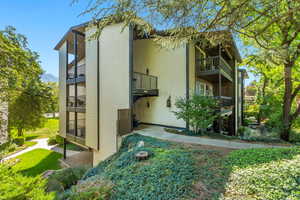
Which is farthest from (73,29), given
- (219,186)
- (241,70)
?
(241,70)

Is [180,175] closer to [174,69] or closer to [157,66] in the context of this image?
[174,69]

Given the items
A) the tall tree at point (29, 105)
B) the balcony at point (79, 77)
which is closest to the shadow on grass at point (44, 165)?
the tall tree at point (29, 105)

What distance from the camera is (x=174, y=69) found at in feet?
32.4

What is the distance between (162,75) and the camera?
1045 cm

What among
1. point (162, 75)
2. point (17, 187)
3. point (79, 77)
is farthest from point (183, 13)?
point (79, 77)

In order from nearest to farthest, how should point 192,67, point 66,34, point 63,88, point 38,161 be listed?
point 192,67 → point 66,34 → point 38,161 → point 63,88

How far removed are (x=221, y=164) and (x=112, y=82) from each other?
729cm

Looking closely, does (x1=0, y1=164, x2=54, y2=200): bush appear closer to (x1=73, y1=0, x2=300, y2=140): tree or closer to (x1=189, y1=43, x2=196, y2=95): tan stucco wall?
(x1=73, y1=0, x2=300, y2=140): tree

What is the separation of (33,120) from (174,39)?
9.37 meters

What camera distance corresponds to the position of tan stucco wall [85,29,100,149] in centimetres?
969

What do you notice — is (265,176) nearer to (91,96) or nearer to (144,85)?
(144,85)

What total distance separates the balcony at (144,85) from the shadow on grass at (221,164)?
5536mm

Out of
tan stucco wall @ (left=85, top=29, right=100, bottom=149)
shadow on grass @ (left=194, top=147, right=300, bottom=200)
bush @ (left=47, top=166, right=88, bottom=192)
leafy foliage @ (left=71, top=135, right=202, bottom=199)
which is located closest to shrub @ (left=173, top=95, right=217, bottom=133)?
shadow on grass @ (left=194, top=147, right=300, bottom=200)

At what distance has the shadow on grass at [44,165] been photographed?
422 inches
